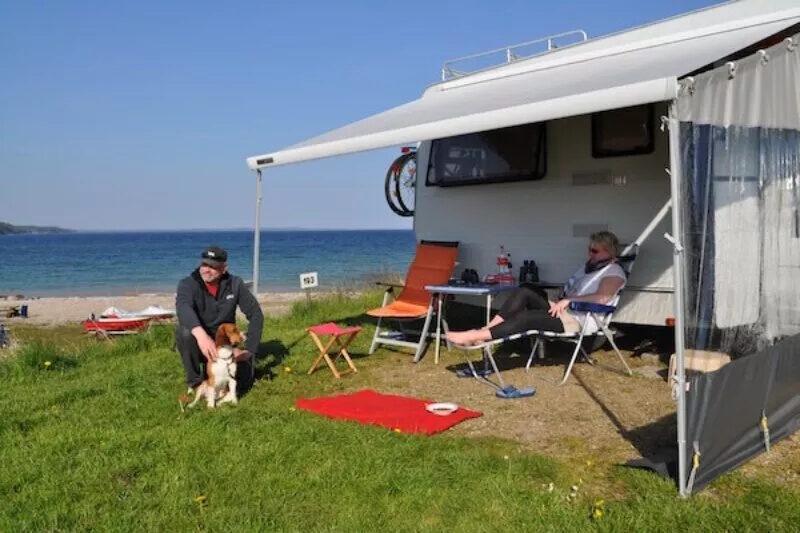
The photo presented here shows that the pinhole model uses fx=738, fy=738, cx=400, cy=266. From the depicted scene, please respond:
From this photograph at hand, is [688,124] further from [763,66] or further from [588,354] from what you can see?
[588,354]

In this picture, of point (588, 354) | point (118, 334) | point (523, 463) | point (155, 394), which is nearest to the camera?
point (523, 463)

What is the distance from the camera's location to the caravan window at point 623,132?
210 inches

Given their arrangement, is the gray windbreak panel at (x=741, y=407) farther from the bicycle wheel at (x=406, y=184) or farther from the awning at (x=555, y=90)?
the bicycle wheel at (x=406, y=184)

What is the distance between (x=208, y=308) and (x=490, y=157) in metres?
2.86

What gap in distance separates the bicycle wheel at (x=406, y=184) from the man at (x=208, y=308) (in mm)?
3338

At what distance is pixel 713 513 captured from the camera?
9.19ft

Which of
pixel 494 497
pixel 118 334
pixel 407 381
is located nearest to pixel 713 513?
pixel 494 497

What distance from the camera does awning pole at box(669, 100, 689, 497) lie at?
2928 mm

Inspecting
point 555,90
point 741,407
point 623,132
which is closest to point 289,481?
point 741,407

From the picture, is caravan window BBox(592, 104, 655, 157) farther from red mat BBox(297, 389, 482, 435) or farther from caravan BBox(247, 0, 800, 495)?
red mat BBox(297, 389, 482, 435)

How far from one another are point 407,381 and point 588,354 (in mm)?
1450

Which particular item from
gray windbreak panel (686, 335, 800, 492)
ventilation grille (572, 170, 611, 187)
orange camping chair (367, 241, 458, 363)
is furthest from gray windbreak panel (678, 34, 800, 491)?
orange camping chair (367, 241, 458, 363)

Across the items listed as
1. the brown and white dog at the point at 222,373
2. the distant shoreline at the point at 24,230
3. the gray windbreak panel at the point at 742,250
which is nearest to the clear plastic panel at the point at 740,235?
the gray windbreak panel at the point at 742,250

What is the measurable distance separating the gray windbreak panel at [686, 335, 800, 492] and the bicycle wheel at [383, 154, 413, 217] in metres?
4.90
